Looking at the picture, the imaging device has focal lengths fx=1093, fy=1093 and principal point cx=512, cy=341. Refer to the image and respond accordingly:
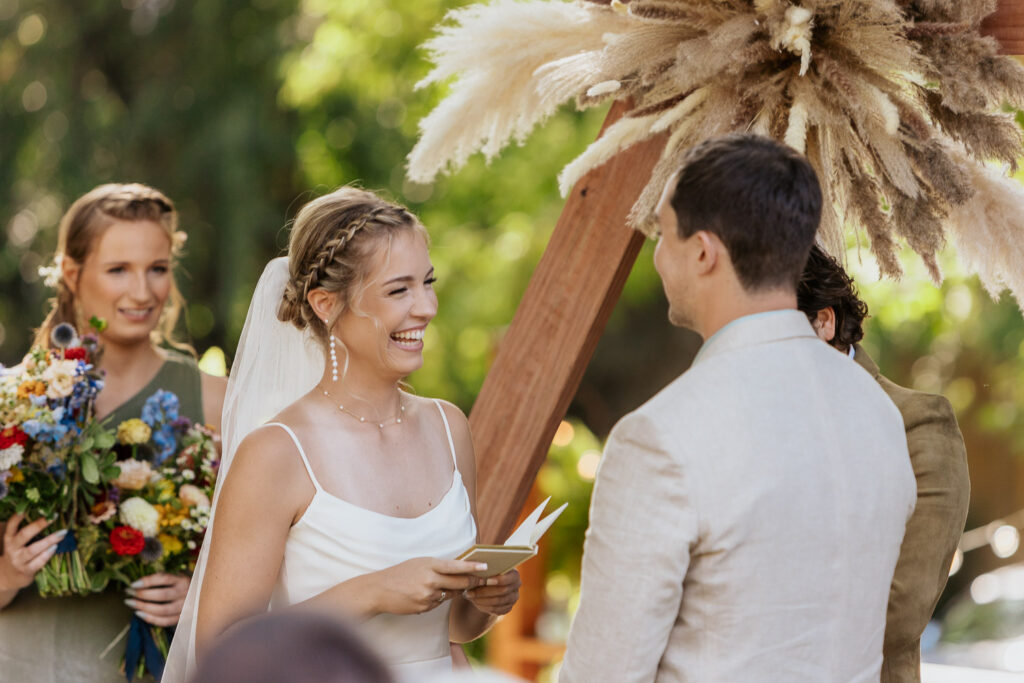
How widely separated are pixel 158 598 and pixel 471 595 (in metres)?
1.06

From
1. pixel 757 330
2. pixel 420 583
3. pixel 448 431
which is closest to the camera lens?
pixel 757 330

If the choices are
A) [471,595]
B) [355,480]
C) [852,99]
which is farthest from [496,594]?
[852,99]

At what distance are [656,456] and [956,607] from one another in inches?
280

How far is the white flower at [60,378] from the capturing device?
2.72 meters

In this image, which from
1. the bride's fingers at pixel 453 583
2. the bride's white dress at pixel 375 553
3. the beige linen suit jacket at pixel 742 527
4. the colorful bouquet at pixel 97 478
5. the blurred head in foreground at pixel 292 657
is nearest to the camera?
the blurred head in foreground at pixel 292 657

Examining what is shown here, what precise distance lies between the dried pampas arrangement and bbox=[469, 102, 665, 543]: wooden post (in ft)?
0.63

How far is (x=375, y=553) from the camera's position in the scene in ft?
7.30

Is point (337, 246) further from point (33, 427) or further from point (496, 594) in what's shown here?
point (33, 427)

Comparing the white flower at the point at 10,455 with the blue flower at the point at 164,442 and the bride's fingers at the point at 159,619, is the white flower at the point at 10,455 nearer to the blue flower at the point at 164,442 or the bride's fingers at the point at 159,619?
the blue flower at the point at 164,442

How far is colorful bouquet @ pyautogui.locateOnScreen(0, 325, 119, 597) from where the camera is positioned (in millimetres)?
2684

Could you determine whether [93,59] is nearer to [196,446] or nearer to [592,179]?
[196,446]

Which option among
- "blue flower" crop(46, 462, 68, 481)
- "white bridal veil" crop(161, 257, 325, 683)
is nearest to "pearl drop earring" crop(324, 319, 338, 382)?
"white bridal veil" crop(161, 257, 325, 683)

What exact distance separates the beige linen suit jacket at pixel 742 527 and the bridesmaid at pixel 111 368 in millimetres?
1649

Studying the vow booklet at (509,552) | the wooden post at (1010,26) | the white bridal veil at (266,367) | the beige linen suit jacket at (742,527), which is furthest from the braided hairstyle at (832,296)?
the white bridal veil at (266,367)
